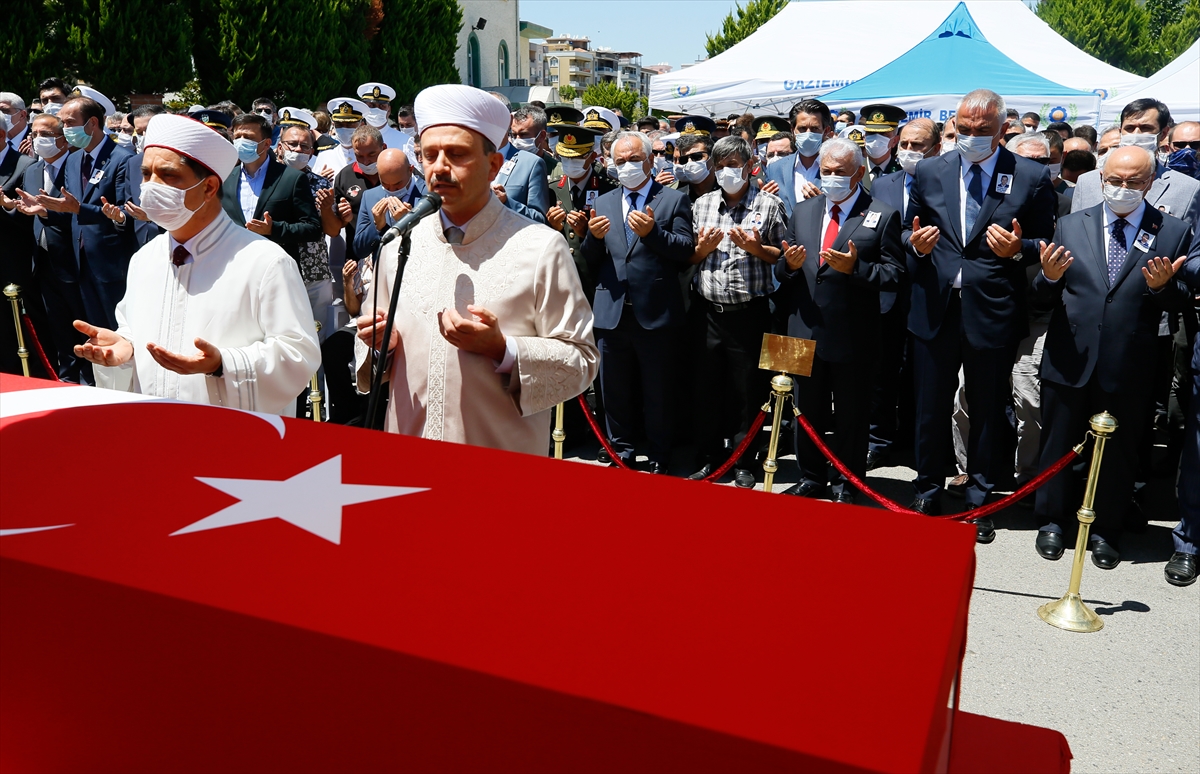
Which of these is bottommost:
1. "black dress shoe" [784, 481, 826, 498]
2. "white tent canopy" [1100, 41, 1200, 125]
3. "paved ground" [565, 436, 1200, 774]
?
"paved ground" [565, 436, 1200, 774]

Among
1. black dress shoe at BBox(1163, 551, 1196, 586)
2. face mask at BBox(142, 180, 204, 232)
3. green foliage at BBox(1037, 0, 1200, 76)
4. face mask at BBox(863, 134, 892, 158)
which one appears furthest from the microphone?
green foliage at BBox(1037, 0, 1200, 76)

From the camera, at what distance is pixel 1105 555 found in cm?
561

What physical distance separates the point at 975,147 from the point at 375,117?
9.21m

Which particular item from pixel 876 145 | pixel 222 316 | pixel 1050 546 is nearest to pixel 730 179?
pixel 1050 546

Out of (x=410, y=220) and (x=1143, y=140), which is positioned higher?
(x=1143, y=140)

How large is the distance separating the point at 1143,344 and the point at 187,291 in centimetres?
480

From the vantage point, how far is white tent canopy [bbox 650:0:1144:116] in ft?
55.8

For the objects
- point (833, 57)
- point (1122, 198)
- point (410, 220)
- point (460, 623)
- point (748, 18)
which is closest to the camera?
point (460, 623)

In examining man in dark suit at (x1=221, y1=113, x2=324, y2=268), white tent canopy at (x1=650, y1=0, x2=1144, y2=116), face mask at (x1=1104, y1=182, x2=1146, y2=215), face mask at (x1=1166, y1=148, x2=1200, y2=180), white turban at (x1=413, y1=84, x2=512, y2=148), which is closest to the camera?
white turban at (x1=413, y1=84, x2=512, y2=148)

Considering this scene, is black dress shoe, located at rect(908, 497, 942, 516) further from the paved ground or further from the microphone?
the microphone

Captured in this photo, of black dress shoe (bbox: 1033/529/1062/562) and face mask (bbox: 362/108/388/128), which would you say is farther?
face mask (bbox: 362/108/388/128)

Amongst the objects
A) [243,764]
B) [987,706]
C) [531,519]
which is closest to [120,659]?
[243,764]

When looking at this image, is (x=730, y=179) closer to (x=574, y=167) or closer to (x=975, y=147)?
(x=975, y=147)

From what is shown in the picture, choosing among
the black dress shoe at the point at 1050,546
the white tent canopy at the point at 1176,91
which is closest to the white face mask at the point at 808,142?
the black dress shoe at the point at 1050,546
